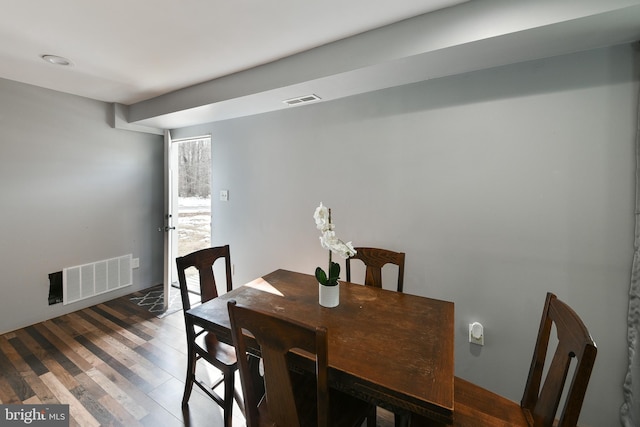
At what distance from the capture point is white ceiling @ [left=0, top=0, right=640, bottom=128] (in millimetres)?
1377

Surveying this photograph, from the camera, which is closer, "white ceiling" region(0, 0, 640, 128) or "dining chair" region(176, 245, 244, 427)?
"white ceiling" region(0, 0, 640, 128)

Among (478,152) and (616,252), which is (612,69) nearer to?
(478,152)

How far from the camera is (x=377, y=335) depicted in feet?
4.11

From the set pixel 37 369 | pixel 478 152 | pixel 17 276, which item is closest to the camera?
pixel 478 152

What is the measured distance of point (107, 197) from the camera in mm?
3281

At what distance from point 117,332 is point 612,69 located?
4.14 metres

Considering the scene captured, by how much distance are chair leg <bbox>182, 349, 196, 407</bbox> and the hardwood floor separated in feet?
0.21

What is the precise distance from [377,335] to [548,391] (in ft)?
2.05

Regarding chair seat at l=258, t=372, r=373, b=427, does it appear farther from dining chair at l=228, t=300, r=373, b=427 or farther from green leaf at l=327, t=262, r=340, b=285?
green leaf at l=327, t=262, r=340, b=285

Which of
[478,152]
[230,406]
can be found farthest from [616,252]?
[230,406]

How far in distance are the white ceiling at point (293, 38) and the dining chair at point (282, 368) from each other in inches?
59.6

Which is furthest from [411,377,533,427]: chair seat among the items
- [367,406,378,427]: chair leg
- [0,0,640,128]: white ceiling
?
[0,0,640,128]: white ceiling
